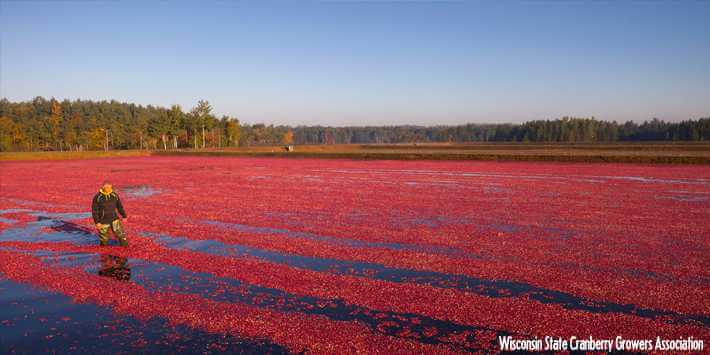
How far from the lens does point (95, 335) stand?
822 centimetres

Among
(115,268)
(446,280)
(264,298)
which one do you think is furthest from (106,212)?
(446,280)

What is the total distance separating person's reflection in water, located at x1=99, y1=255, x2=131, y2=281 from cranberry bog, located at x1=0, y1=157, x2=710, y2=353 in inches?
4.0

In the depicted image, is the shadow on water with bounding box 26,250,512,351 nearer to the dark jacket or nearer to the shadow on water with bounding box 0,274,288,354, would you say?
the dark jacket

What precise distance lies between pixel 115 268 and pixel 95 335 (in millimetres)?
4885

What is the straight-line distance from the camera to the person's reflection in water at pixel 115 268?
11.9m

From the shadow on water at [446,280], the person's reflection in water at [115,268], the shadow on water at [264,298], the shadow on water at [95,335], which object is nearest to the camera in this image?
the shadow on water at [95,335]

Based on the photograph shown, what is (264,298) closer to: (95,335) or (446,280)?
(95,335)

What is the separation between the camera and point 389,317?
901 cm

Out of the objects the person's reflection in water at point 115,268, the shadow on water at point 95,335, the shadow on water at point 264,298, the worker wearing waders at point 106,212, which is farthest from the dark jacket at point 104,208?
the shadow on water at point 95,335

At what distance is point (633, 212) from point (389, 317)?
62.2ft

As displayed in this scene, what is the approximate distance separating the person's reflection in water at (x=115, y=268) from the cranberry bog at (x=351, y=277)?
102 mm

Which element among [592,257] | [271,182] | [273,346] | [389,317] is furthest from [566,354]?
[271,182]

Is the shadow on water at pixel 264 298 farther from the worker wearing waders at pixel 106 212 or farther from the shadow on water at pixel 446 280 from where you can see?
the shadow on water at pixel 446 280

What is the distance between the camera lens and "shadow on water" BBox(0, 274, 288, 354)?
7701 mm
